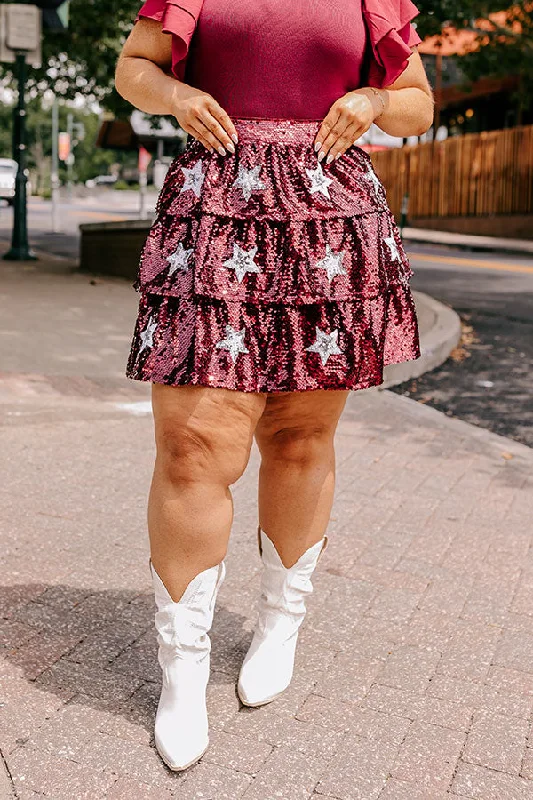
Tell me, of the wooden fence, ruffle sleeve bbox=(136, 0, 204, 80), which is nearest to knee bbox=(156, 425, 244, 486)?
ruffle sleeve bbox=(136, 0, 204, 80)

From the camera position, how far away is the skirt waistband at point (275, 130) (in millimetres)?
2291

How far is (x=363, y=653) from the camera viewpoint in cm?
291

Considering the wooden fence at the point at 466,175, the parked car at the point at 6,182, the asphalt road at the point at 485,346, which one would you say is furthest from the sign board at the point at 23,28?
the parked car at the point at 6,182

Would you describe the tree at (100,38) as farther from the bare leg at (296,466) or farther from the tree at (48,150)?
the tree at (48,150)

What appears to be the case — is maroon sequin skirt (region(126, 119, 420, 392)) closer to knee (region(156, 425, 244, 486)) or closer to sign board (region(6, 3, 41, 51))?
knee (region(156, 425, 244, 486))

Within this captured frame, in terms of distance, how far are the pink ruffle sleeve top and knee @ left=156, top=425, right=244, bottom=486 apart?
0.74m

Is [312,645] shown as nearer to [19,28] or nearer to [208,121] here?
[208,121]

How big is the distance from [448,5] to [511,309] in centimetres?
466

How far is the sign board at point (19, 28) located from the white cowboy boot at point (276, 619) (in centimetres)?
1132

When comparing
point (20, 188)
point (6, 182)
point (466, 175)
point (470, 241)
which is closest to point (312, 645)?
point (20, 188)

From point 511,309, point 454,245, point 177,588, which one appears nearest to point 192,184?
point 177,588

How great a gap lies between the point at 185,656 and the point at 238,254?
946mm

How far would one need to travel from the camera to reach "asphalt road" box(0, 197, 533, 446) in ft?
21.6

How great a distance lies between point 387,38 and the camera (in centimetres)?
236
